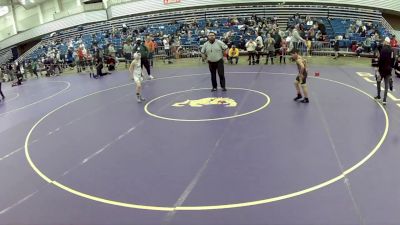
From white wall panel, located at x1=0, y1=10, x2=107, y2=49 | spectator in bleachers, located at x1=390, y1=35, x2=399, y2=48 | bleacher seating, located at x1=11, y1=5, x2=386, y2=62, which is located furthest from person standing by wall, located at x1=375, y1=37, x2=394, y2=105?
white wall panel, located at x1=0, y1=10, x2=107, y2=49

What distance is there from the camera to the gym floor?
6.30 meters

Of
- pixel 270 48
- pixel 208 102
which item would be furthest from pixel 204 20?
pixel 208 102

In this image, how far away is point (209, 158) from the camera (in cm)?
829

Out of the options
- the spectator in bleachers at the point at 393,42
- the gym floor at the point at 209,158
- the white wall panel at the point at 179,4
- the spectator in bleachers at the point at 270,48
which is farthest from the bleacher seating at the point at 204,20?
the gym floor at the point at 209,158

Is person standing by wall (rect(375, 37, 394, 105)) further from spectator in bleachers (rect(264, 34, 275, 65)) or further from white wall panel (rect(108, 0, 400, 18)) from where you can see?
white wall panel (rect(108, 0, 400, 18))

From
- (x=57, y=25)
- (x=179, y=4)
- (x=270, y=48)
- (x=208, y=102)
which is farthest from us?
(x=57, y=25)

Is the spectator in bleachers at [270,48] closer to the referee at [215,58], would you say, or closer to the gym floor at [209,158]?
the gym floor at [209,158]

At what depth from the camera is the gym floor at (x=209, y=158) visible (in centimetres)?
630

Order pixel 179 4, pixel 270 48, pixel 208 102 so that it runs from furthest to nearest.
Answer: pixel 179 4 → pixel 270 48 → pixel 208 102

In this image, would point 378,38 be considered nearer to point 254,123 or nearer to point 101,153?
point 254,123

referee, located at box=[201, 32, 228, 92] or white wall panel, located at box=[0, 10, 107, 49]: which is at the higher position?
white wall panel, located at box=[0, 10, 107, 49]

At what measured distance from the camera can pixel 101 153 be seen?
9.12 meters

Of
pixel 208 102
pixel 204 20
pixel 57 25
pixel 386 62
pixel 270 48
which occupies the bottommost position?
pixel 208 102

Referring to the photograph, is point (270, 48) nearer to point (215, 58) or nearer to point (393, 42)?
point (393, 42)
